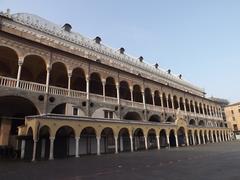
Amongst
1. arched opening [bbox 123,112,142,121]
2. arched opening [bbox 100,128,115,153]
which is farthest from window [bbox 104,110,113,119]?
arched opening [bbox 123,112,142,121]

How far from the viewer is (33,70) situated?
23.0 m

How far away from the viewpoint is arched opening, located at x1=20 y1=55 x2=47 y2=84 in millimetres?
21625

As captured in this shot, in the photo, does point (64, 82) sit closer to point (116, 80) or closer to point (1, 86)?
point (116, 80)

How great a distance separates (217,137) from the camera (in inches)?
1748

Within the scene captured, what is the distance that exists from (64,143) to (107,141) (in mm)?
5884

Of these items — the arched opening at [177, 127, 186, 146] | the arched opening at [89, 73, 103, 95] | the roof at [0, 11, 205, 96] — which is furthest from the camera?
the arched opening at [177, 127, 186, 146]

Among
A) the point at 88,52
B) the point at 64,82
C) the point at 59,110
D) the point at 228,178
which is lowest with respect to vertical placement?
the point at 228,178

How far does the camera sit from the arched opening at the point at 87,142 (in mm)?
21500

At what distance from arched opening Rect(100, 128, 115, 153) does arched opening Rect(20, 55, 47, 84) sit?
9.71 m

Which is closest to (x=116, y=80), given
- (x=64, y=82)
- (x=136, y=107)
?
(x=136, y=107)

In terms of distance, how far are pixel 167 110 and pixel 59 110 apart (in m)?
19.0

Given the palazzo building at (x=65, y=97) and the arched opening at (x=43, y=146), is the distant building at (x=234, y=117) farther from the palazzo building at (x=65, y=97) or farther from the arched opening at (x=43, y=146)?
the arched opening at (x=43, y=146)

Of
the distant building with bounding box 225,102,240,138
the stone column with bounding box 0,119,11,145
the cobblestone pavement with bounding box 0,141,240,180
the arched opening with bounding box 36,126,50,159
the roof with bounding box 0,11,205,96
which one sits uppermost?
the roof with bounding box 0,11,205,96

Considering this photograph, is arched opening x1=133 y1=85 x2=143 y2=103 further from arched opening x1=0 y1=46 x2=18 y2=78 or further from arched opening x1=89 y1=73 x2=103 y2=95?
arched opening x1=0 y1=46 x2=18 y2=78
